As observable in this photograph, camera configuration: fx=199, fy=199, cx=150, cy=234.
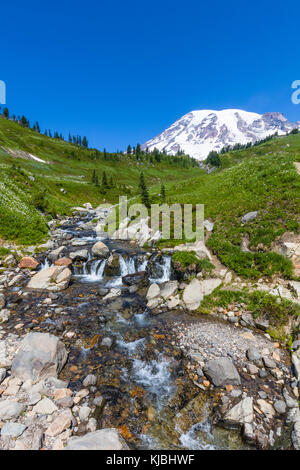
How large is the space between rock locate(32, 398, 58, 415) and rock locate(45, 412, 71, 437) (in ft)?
1.21

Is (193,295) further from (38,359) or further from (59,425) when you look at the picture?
(59,425)

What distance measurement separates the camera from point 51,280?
559 inches

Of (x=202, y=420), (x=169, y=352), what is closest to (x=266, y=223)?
(x=169, y=352)

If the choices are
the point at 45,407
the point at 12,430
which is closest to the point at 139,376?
the point at 45,407

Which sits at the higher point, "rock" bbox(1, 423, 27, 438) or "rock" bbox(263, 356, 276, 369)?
"rock" bbox(1, 423, 27, 438)

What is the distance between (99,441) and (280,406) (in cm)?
552

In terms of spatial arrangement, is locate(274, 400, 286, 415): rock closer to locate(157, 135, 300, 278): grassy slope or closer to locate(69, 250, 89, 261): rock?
locate(157, 135, 300, 278): grassy slope

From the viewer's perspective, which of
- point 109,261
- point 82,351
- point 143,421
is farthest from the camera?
point 109,261

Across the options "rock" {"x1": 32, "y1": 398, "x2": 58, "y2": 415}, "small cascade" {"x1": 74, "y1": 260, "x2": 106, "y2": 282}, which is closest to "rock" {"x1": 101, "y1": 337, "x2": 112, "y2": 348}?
"rock" {"x1": 32, "y1": 398, "x2": 58, "y2": 415}

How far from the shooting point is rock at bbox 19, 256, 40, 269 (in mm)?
16125

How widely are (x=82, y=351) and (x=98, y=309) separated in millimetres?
3291

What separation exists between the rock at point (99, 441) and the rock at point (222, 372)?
144 inches

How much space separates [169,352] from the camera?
8.68 metres

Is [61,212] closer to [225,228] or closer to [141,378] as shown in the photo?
[225,228]
